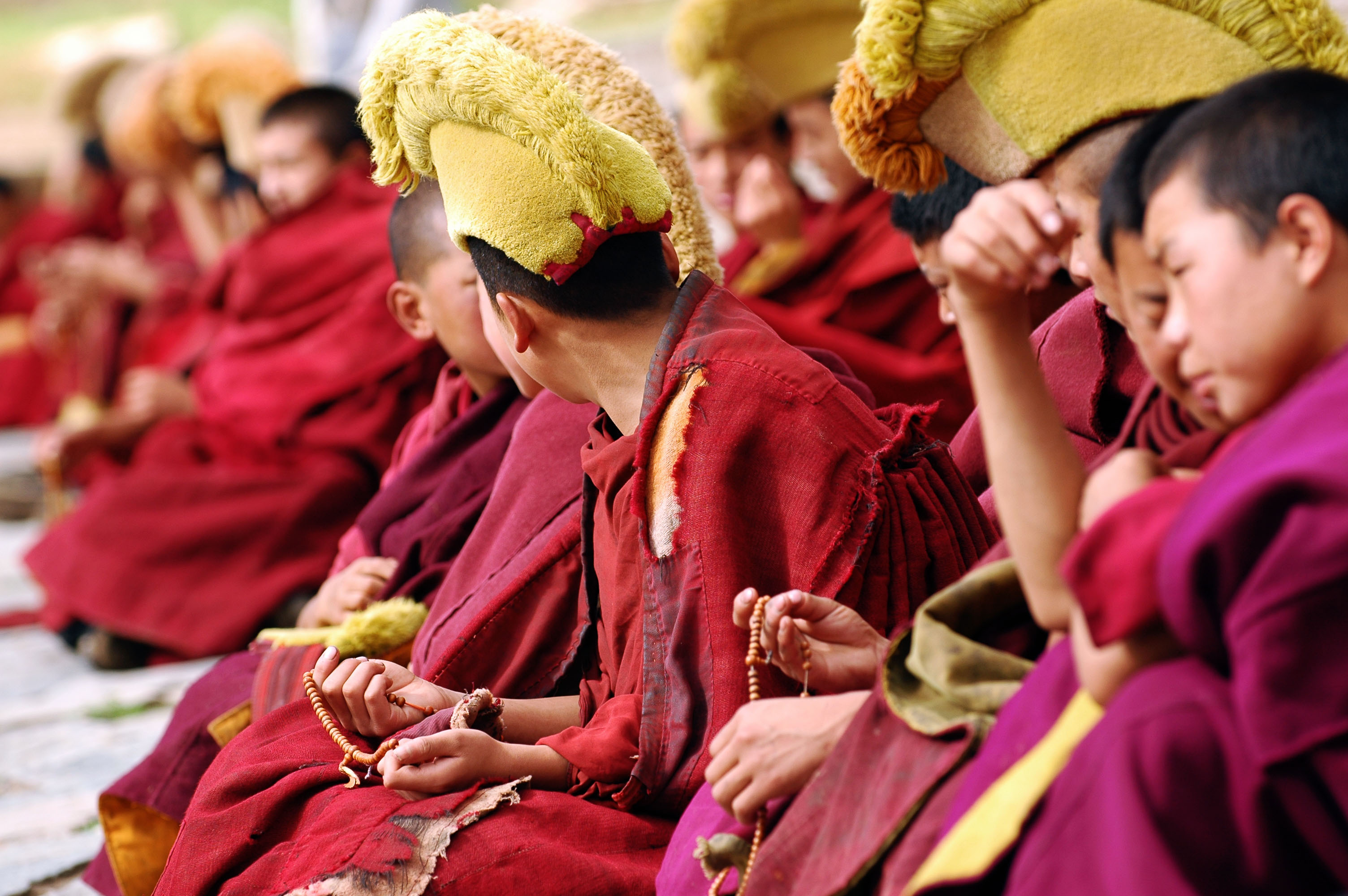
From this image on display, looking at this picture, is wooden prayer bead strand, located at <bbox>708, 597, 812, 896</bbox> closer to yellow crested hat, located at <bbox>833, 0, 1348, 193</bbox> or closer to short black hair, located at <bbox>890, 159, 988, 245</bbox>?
yellow crested hat, located at <bbox>833, 0, 1348, 193</bbox>

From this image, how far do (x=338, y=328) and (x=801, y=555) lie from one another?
3033 mm

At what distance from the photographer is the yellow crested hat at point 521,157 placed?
5.98 feet

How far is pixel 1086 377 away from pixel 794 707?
0.70 meters

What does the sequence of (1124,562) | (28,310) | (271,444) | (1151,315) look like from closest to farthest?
(1124,562) < (1151,315) < (271,444) < (28,310)

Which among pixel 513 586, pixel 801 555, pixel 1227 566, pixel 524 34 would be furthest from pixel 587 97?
pixel 1227 566

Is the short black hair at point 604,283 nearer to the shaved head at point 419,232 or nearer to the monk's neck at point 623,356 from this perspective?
the monk's neck at point 623,356

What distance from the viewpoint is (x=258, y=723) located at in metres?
2.09

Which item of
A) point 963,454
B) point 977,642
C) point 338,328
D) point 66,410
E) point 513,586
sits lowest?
point 66,410

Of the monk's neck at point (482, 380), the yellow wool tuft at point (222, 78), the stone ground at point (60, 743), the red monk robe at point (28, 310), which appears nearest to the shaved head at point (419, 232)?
the monk's neck at point (482, 380)

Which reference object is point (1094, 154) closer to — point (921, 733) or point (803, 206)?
point (921, 733)

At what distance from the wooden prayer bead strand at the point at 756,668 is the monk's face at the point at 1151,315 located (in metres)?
0.49

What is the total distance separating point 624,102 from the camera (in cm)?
227

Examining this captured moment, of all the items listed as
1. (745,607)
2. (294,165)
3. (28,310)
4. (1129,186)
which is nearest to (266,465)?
(294,165)

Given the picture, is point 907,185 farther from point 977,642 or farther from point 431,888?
point 431,888
